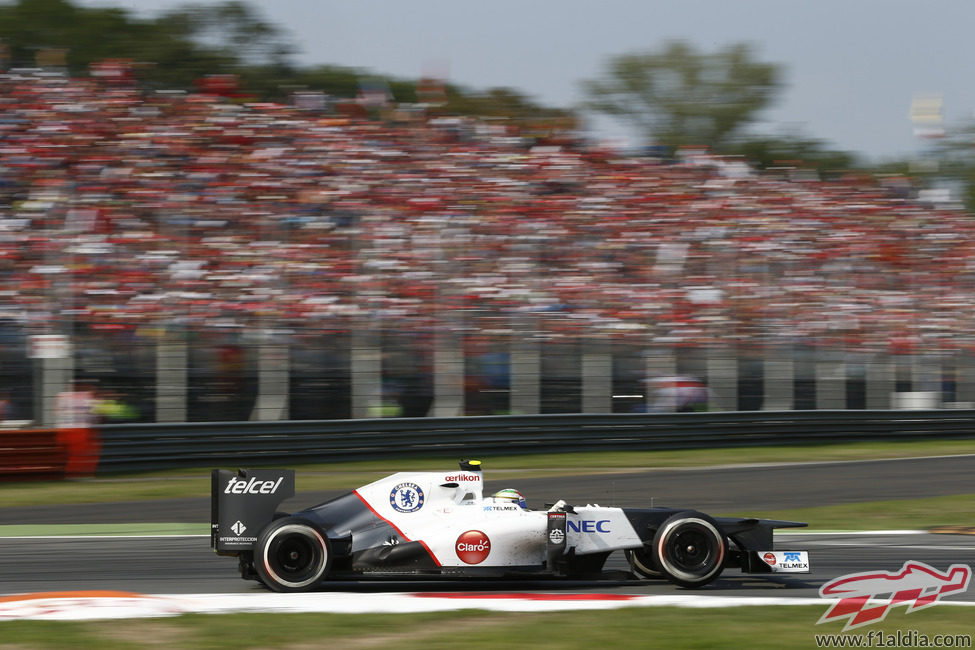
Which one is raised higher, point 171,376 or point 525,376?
point 171,376

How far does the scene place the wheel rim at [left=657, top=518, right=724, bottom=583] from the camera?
22.8 feet

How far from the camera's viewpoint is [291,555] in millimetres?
6820

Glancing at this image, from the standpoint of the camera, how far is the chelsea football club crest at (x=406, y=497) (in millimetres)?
6836

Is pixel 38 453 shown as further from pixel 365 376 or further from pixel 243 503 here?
pixel 243 503

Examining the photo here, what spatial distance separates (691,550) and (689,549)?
16 mm

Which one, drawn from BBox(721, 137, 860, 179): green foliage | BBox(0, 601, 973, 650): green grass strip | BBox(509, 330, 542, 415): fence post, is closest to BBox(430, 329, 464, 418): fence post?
BBox(509, 330, 542, 415): fence post

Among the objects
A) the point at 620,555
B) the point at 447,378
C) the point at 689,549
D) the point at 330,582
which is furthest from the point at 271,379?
the point at 689,549

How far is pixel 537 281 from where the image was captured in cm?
1753

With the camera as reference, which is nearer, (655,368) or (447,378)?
(447,378)

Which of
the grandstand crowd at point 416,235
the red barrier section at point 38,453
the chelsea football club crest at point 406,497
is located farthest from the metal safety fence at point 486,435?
the chelsea football club crest at point 406,497

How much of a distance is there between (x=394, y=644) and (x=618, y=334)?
427 inches

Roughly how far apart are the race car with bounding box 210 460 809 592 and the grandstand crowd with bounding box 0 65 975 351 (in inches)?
305

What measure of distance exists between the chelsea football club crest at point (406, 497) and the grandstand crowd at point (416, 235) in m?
8.06

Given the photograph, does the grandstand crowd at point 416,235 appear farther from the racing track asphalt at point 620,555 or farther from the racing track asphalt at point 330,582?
the racing track asphalt at point 330,582
